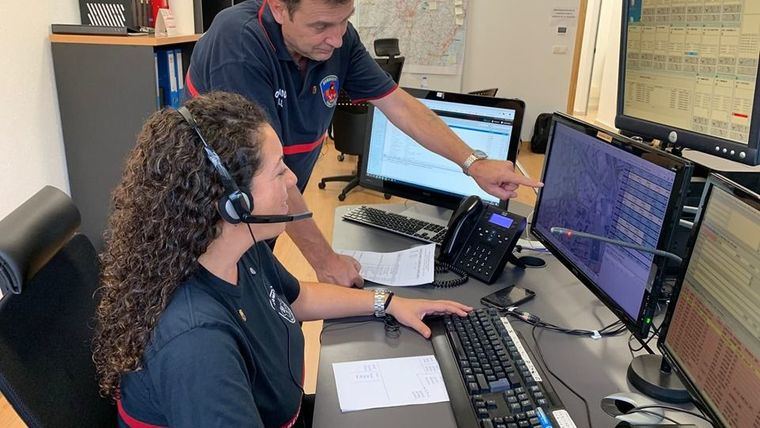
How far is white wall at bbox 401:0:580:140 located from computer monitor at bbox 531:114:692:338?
168 inches

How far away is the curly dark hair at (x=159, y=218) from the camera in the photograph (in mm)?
847

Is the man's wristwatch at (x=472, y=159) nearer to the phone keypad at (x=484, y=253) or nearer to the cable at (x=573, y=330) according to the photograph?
the phone keypad at (x=484, y=253)

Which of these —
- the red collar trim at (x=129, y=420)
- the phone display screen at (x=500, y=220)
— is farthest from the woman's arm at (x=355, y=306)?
the red collar trim at (x=129, y=420)

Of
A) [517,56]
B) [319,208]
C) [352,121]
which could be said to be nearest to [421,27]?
[517,56]

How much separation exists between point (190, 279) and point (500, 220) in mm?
890

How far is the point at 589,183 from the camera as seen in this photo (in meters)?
1.23

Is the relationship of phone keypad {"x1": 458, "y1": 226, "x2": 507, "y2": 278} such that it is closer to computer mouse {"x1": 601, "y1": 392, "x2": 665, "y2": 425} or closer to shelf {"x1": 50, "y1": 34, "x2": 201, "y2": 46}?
computer mouse {"x1": 601, "y1": 392, "x2": 665, "y2": 425}

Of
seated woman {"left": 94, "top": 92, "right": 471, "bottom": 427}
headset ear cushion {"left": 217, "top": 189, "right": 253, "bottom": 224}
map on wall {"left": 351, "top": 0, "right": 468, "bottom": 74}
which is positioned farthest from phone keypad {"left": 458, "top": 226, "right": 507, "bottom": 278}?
map on wall {"left": 351, "top": 0, "right": 468, "bottom": 74}

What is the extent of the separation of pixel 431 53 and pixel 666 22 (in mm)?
4292

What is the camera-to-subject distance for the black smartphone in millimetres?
1327

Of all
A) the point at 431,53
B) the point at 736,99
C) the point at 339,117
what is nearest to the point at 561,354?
the point at 736,99

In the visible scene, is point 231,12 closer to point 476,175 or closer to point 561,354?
point 476,175

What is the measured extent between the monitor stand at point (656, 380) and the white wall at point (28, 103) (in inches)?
79.0

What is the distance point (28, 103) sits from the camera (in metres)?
2.13
